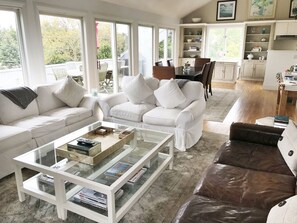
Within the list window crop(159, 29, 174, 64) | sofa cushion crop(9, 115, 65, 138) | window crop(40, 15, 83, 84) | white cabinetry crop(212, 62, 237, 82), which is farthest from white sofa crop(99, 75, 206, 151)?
white cabinetry crop(212, 62, 237, 82)

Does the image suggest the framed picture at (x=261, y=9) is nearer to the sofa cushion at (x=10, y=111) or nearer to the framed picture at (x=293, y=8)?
the framed picture at (x=293, y=8)

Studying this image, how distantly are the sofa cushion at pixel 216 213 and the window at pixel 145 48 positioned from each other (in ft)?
20.8

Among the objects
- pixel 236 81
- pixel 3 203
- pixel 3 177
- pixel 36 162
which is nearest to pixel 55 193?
pixel 36 162

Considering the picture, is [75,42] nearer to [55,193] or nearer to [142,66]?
[142,66]

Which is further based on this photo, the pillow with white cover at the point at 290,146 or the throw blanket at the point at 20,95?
the throw blanket at the point at 20,95

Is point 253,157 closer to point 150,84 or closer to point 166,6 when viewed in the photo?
→ point 150,84

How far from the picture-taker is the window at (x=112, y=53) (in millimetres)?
5770

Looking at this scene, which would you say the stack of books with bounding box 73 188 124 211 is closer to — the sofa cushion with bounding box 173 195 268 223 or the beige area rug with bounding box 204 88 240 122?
the sofa cushion with bounding box 173 195 268 223

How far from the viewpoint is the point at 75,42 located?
16.6ft

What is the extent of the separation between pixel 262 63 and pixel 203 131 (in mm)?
6340

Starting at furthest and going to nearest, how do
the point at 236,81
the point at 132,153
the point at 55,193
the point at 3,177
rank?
the point at 236,81 < the point at 3,177 < the point at 132,153 < the point at 55,193

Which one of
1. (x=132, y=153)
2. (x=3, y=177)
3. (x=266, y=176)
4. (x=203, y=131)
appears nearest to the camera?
(x=266, y=176)

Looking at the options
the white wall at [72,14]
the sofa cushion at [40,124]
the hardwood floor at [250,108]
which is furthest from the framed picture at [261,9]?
the sofa cushion at [40,124]

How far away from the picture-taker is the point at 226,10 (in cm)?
945
